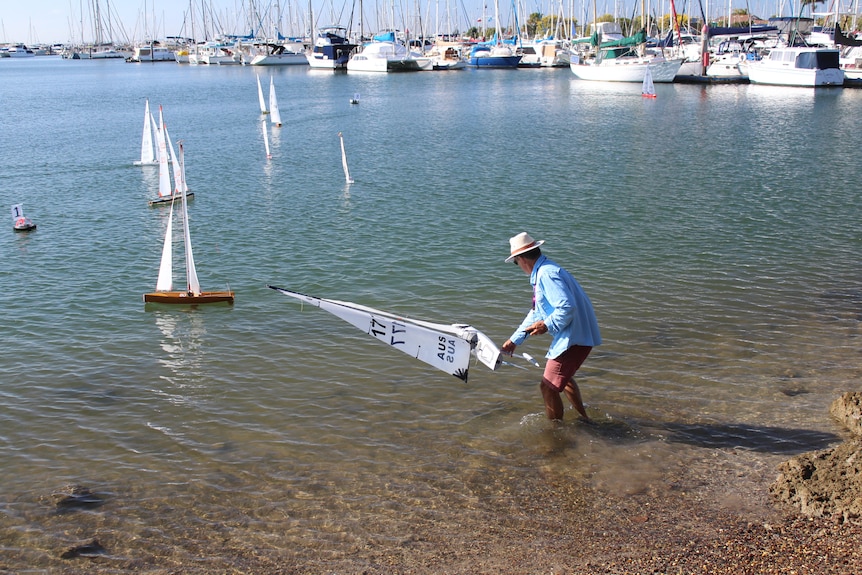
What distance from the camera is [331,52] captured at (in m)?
136

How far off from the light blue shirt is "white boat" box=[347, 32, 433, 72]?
121 meters

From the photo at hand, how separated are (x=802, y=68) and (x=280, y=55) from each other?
110 metres

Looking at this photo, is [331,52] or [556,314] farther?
[331,52]

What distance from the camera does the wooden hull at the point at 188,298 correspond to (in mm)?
17750

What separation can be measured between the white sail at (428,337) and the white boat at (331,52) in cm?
13159

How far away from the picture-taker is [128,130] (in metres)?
54.7

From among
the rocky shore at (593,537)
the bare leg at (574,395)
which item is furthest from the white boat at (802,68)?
the rocky shore at (593,537)

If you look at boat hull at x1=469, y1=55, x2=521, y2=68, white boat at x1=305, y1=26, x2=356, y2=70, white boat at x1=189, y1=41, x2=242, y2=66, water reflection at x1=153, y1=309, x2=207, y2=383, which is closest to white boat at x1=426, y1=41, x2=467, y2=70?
boat hull at x1=469, y1=55, x2=521, y2=68

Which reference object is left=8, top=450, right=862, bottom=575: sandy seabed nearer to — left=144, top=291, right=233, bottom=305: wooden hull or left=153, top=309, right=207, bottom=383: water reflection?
left=153, top=309, right=207, bottom=383: water reflection

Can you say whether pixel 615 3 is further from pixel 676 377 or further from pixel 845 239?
pixel 676 377

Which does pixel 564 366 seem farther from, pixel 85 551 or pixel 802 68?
pixel 802 68

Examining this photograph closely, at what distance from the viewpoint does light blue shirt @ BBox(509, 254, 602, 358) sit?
9.05 m

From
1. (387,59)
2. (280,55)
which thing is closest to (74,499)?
(387,59)

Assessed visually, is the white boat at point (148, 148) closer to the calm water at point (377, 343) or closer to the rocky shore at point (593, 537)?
the calm water at point (377, 343)
